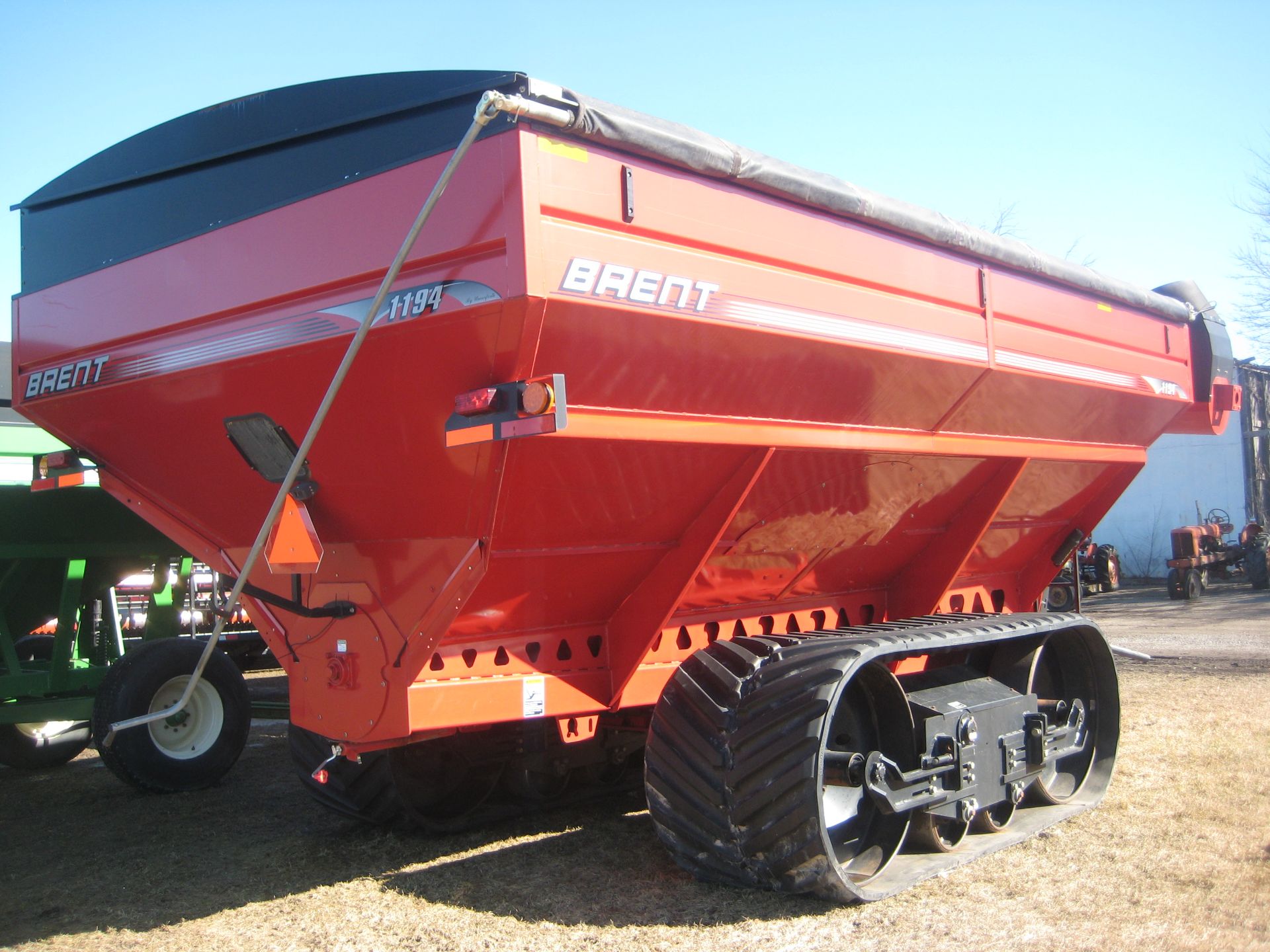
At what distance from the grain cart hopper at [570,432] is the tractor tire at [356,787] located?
0.02 m

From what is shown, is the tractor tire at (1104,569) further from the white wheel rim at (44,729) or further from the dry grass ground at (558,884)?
the white wheel rim at (44,729)

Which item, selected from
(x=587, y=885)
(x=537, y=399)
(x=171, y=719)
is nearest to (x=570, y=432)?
(x=537, y=399)

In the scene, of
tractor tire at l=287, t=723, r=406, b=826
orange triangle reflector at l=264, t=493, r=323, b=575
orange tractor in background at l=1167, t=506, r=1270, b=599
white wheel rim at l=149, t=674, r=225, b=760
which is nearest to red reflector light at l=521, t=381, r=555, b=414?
orange triangle reflector at l=264, t=493, r=323, b=575

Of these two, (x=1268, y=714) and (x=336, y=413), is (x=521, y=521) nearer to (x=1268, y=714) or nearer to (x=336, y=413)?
(x=336, y=413)

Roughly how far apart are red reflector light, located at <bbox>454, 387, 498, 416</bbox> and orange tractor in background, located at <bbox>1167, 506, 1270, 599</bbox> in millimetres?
18439

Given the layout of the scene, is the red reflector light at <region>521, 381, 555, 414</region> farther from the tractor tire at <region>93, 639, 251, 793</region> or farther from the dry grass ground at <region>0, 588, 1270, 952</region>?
the tractor tire at <region>93, 639, 251, 793</region>

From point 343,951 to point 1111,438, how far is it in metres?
4.78

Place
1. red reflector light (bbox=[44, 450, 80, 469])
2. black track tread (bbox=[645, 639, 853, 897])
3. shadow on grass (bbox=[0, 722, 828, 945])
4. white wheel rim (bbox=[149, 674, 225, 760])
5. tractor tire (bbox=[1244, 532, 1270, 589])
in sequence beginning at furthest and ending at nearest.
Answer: tractor tire (bbox=[1244, 532, 1270, 589]) < white wheel rim (bbox=[149, 674, 225, 760]) < red reflector light (bbox=[44, 450, 80, 469]) < shadow on grass (bbox=[0, 722, 828, 945]) < black track tread (bbox=[645, 639, 853, 897])

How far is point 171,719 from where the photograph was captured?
6117 mm

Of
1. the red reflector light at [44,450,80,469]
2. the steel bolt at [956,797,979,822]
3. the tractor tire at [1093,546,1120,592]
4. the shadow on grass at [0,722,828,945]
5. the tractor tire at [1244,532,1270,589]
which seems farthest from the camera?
the tractor tire at [1244,532,1270,589]

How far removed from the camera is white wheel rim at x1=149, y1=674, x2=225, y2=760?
20.1ft

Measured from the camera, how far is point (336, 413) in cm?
364

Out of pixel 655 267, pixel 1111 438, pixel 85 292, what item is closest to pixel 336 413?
pixel 655 267

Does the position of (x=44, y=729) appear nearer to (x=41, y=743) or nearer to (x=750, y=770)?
(x=41, y=743)
